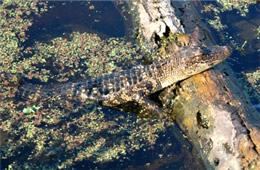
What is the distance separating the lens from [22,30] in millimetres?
7688

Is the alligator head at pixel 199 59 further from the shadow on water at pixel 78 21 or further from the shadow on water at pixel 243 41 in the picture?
the shadow on water at pixel 78 21

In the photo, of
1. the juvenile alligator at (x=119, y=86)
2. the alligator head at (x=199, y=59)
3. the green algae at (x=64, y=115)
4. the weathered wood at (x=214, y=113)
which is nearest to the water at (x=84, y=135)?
the green algae at (x=64, y=115)

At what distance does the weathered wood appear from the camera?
175 inches

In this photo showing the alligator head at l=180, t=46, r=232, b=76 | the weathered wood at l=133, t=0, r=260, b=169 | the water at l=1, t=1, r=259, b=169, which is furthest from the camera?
the alligator head at l=180, t=46, r=232, b=76

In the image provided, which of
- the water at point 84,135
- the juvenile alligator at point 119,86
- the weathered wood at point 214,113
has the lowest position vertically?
the water at point 84,135

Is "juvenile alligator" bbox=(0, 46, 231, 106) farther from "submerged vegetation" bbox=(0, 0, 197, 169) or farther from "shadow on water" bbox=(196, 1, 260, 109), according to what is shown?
"shadow on water" bbox=(196, 1, 260, 109)

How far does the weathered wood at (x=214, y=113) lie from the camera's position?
14.6 ft

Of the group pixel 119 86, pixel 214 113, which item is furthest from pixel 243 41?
pixel 214 113

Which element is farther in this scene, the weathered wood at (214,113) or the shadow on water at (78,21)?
the shadow on water at (78,21)

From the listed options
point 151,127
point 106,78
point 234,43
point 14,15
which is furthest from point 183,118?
point 14,15

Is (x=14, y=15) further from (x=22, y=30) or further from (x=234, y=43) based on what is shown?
(x=234, y=43)

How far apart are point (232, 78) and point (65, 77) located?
289cm

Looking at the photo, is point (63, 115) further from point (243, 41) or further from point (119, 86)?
point (243, 41)

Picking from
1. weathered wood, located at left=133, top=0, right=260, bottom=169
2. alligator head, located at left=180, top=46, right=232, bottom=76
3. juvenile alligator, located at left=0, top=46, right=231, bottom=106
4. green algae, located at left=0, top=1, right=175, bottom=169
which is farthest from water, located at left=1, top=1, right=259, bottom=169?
alligator head, located at left=180, top=46, right=232, bottom=76
